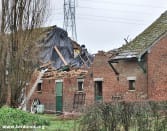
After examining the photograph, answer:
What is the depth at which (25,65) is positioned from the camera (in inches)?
877

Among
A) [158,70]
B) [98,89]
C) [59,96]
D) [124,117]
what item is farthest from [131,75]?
[124,117]

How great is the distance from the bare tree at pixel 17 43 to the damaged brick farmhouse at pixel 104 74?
4008 millimetres

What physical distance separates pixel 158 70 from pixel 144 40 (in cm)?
224

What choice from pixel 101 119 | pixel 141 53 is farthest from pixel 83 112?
pixel 141 53

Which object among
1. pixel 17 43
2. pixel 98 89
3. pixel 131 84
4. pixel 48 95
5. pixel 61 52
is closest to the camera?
pixel 17 43

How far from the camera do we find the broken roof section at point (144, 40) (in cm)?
3031

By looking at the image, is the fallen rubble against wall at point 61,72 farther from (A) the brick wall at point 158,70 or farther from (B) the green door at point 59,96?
(A) the brick wall at point 158,70

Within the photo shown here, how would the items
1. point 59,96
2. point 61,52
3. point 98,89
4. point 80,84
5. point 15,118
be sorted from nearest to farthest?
point 15,118
point 98,89
point 80,84
point 59,96
point 61,52

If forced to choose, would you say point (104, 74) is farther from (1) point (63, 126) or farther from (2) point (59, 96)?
(1) point (63, 126)

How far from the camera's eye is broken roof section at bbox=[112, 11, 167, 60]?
30309 mm

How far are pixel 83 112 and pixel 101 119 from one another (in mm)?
818

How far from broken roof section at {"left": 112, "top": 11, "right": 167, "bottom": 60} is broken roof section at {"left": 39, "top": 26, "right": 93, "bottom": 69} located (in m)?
10.3

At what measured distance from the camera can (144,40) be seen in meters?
31.4

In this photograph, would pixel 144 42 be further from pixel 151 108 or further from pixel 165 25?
pixel 151 108
